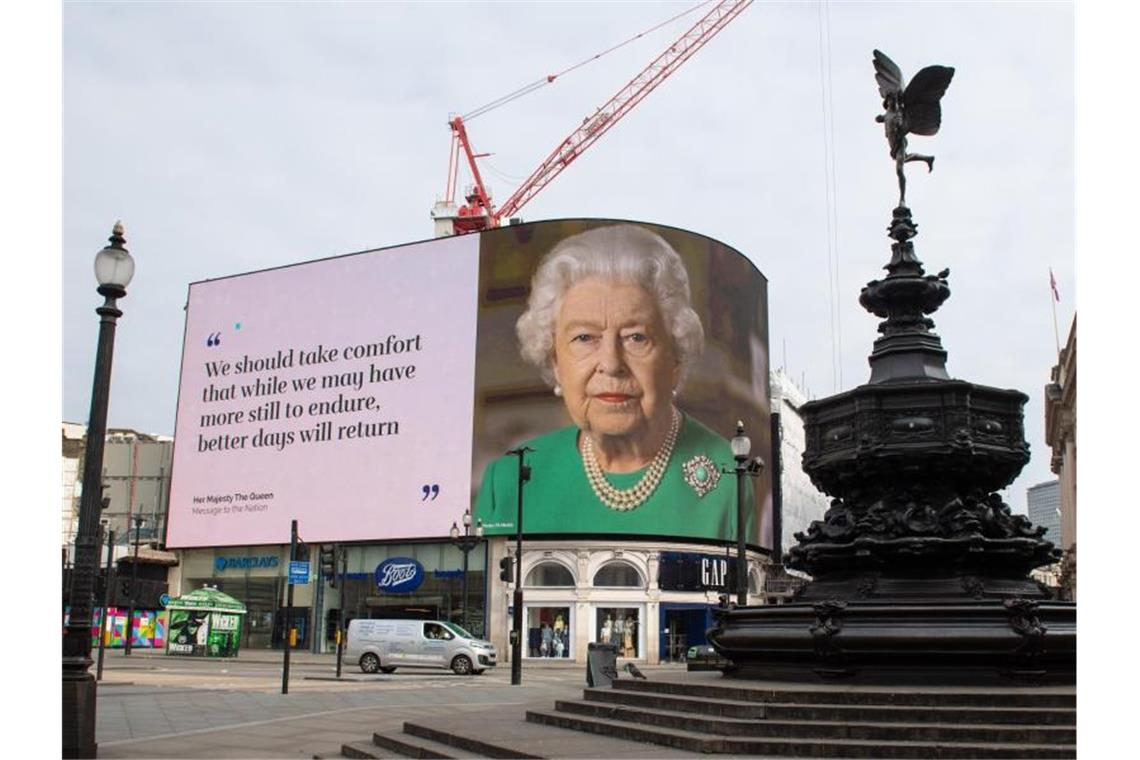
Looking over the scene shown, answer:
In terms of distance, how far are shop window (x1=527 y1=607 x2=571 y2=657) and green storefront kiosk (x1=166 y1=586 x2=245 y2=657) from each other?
14220mm

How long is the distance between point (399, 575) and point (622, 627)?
1285cm

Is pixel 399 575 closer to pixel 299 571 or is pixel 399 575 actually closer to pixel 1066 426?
pixel 299 571

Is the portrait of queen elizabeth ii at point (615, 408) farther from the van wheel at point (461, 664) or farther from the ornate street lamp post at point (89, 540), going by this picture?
the ornate street lamp post at point (89, 540)

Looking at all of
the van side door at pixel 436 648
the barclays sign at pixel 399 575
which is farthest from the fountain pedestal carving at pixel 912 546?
the barclays sign at pixel 399 575

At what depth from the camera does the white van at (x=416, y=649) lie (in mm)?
34156

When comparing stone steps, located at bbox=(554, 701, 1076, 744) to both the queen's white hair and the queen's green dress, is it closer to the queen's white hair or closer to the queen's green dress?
the queen's green dress

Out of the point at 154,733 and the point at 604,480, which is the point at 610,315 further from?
the point at 154,733

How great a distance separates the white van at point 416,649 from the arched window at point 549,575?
63.5 ft

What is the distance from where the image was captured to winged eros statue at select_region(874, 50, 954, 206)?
532 inches

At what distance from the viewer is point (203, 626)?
49781 millimetres

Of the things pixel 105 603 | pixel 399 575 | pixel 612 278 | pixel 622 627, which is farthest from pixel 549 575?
pixel 105 603

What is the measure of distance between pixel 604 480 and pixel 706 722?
43.6 meters

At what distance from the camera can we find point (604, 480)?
53812 millimetres

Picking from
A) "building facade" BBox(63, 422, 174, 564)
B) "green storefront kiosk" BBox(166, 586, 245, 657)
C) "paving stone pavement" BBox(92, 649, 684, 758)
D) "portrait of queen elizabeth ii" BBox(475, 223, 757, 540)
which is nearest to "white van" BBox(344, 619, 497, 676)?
"paving stone pavement" BBox(92, 649, 684, 758)
